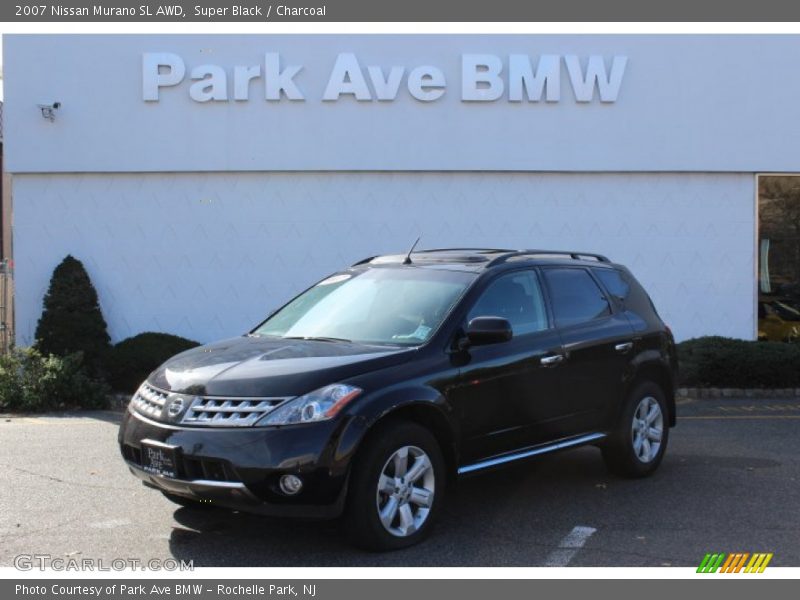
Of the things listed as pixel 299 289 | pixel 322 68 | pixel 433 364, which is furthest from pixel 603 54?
pixel 433 364

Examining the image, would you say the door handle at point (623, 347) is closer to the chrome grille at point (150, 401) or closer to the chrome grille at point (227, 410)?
the chrome grille at point (227, 410)

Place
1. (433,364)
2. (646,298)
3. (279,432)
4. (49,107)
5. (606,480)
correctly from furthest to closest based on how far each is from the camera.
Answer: (49,107)
(646,298)
(606,480)
(433,364)
(279,432)

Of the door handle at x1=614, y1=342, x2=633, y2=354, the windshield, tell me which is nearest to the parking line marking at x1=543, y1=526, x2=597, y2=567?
the windshield

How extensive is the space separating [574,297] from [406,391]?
6.98ft

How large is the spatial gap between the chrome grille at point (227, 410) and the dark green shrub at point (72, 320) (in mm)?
7601

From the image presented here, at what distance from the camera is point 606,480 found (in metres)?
7.09

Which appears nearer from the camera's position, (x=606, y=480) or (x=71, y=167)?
(x=606, y=480)

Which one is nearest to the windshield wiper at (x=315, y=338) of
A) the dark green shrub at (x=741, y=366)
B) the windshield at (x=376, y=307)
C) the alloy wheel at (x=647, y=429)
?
the windshield at (x=376, y=307)

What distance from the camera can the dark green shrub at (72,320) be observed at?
12305 millimetres

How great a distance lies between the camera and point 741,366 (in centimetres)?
1186

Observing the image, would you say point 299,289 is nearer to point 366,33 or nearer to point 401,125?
point 401,125

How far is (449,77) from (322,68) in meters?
1.86

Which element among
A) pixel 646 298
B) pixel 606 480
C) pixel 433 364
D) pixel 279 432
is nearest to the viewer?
pixel 279 432

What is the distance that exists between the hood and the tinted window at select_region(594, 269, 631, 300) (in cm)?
242
